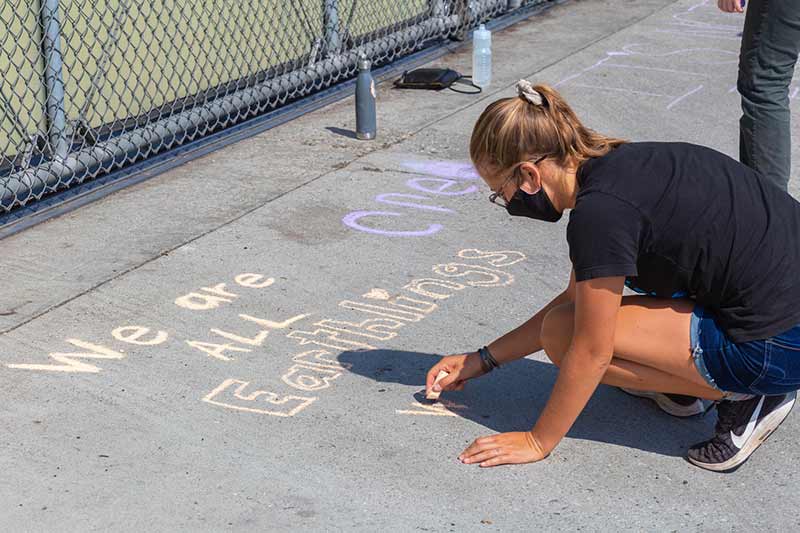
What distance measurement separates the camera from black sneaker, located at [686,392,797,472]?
10.4ft

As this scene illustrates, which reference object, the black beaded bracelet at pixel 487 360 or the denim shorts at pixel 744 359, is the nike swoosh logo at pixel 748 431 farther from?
the black beaded bracelet at pixel 487 360

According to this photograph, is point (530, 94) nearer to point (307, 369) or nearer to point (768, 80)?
point (307, 369)

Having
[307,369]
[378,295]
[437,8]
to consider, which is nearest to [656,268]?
[307,369]

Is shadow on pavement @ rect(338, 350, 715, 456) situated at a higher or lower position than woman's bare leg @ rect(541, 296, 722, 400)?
lower

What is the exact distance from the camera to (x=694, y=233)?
2.86 metres

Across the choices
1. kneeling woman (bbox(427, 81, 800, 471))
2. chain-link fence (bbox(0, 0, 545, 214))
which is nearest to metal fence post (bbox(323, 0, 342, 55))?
chain-link fence (bbox(0, 0, 545, 214))

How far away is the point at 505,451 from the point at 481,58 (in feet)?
14.5

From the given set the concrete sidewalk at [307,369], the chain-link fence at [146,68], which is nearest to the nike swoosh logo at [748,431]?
the concrete sidewalk at [307,369]

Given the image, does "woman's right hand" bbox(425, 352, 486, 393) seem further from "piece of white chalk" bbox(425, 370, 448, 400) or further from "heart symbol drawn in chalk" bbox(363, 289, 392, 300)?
"heart symbol drawn in chalk" bbox(363, 289, 392, 300)

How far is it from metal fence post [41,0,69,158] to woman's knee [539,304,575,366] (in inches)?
117

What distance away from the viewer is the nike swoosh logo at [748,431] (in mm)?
3160

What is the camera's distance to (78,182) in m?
5.46

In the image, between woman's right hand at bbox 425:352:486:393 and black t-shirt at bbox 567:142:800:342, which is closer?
black t-shirt at bbox 567:142:800:342

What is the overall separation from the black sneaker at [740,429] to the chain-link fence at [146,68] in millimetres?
3280
